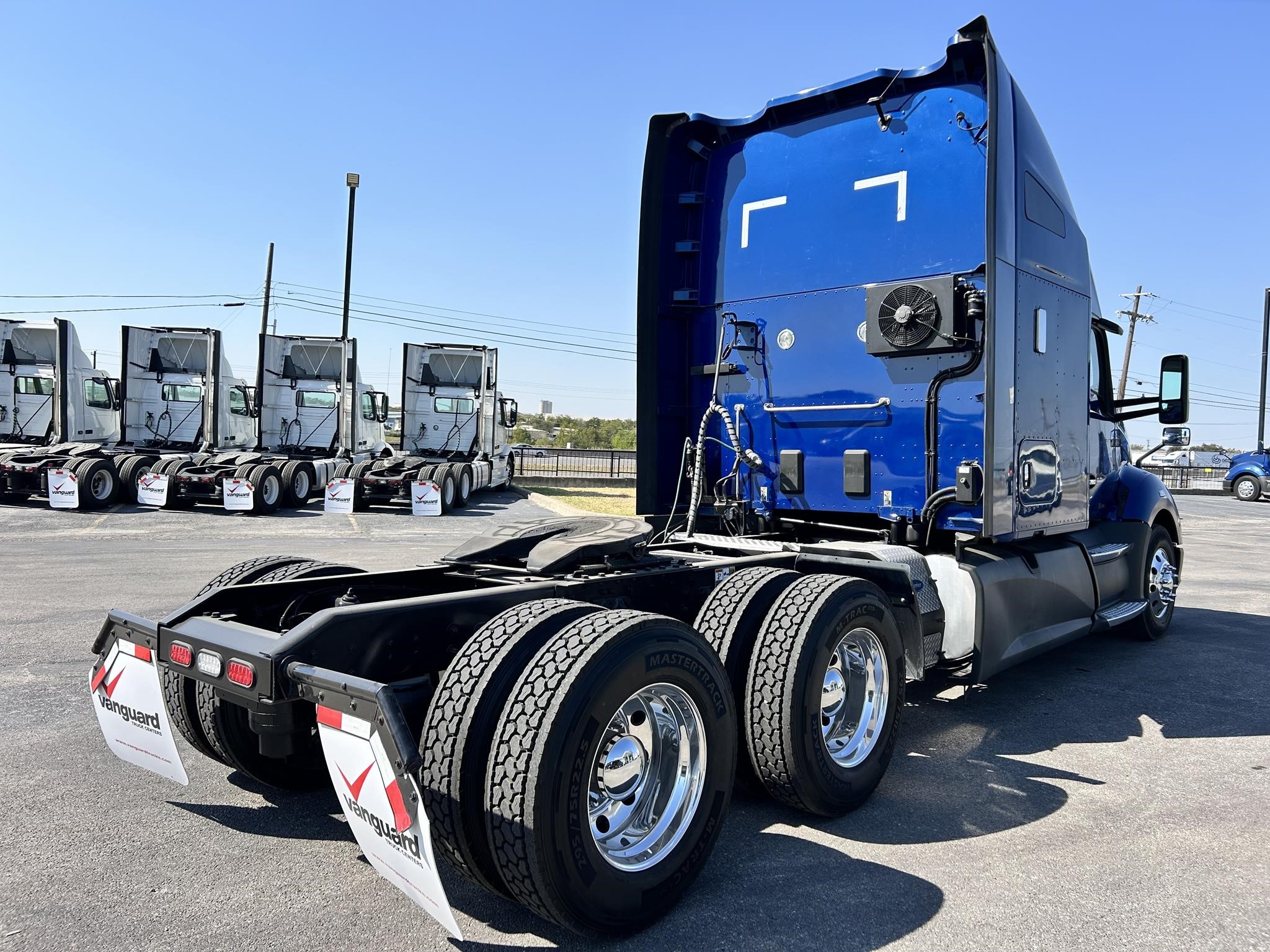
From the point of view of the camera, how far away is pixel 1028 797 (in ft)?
12.7

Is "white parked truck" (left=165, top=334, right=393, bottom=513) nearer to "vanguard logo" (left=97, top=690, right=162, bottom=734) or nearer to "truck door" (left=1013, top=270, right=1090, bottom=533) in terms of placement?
"truck door" (left=1013, top=270, right=1090, bottom=533)

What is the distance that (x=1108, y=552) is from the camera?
20.8 feet

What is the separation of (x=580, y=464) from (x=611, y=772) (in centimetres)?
3125

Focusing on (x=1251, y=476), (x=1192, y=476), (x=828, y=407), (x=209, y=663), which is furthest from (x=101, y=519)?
(x=1192, y=476)

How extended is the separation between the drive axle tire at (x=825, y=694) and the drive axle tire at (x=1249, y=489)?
3269cm

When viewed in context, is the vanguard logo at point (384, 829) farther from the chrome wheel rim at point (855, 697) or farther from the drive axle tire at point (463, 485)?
the drive axle tire at point (463, 485)

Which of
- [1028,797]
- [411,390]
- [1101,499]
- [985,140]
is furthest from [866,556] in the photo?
[411,390]

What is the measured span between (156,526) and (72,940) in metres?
13.8

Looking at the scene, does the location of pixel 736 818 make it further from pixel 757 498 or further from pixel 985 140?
pixel 985 140

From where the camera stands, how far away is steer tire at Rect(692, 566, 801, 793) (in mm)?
3613

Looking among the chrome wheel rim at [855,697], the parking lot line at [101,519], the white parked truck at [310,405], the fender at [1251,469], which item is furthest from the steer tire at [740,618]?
the fender at [1251,469]

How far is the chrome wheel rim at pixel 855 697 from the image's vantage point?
12.5 ft

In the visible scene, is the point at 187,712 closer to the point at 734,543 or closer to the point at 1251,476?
the point at 734,543

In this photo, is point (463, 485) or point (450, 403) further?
point (450, 403)
